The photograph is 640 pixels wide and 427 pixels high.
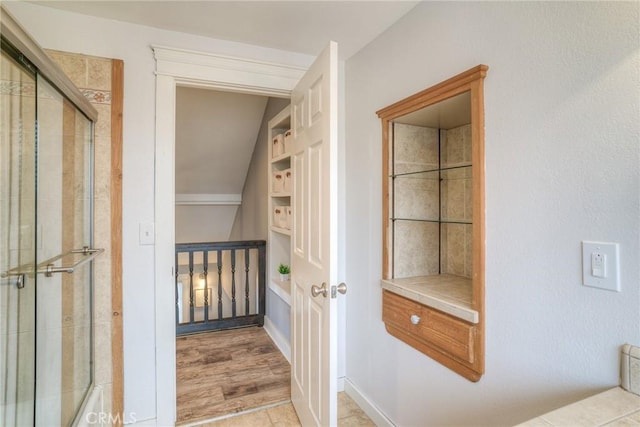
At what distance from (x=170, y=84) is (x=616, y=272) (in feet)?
7.12

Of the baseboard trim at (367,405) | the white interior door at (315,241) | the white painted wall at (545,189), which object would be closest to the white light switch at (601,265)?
the white painted wall at (545,189)

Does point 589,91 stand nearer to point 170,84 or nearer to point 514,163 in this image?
point 514,163

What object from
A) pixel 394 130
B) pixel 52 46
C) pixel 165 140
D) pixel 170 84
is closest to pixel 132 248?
pixel 165 140

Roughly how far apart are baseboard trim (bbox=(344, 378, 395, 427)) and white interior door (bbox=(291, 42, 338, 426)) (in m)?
0.39

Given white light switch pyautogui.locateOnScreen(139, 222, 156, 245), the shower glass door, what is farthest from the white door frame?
Result: the shower glass door

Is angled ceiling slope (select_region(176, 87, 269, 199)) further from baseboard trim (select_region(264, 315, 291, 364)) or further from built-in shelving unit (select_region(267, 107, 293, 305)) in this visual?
baseboard trim (select_region(264, 315, 291, 364))

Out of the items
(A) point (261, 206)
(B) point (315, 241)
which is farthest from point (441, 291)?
(A) point (261, 206)

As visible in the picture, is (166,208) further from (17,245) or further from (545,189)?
(545,189)

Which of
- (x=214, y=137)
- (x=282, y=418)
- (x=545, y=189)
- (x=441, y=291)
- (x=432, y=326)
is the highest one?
(x=214, y=137)

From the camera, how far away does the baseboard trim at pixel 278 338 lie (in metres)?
2.84

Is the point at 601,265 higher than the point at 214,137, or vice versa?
the point at 214,137

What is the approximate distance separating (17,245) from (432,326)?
170cm

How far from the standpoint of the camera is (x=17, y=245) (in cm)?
121

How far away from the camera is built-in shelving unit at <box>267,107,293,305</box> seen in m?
2.81
